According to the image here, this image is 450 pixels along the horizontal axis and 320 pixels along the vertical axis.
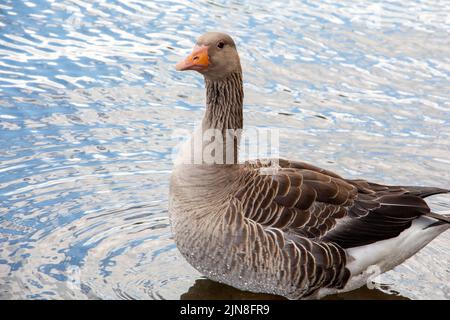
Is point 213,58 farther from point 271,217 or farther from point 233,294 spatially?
point 233,294

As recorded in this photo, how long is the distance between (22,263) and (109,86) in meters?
3.67

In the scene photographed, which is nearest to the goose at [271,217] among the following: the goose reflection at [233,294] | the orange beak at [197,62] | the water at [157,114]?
the orange beak at [197,62]

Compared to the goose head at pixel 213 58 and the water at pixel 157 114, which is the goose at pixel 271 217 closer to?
the goose head at pixel 213 58

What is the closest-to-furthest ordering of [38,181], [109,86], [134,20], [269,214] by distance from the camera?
[269,214], [38,181], [109,86], [134,20]

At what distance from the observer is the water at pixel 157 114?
22.0 ft

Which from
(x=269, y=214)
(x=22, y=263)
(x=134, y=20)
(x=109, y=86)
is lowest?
(x=22, y=263)

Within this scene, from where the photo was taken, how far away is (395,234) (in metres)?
6.44

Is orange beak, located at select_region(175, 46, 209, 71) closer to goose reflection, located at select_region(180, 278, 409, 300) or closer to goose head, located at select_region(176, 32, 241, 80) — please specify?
goose head, located at select_region(176, 32, 241, 80)

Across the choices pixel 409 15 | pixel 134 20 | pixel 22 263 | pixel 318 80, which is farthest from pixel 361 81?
pixel 22 263

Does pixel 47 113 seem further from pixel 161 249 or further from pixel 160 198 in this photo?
pixel 161 249

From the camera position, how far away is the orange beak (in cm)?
628

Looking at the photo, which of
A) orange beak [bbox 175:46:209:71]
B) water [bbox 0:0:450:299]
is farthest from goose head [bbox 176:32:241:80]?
water [bbox 0:0:450:299]

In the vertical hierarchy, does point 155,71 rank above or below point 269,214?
above

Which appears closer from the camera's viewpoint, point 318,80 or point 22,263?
point 22,263
